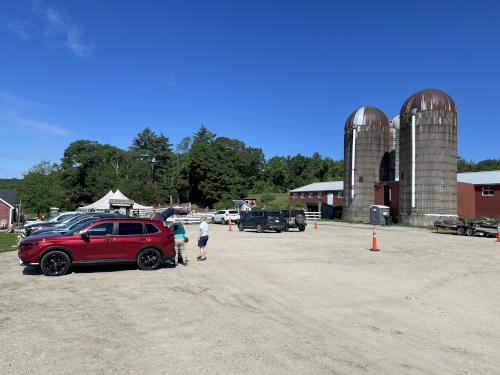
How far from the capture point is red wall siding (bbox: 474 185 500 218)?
44.4 meters

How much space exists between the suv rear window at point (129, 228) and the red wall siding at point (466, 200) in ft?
134

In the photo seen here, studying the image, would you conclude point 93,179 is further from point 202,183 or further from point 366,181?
point 366,181

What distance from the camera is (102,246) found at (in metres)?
12.3

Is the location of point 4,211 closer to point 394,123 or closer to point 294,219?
point 294,219

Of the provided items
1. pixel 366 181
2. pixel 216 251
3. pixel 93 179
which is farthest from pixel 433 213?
pixel 93 179

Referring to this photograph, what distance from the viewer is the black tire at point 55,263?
11719 millimetres

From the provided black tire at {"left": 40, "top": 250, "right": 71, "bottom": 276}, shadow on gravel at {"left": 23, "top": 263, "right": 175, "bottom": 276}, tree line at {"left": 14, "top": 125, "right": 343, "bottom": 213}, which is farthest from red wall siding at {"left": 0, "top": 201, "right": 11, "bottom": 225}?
black tire at {"left": 40, "top": 250, "right": 71, "bottom": 276}

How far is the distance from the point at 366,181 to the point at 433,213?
35.1 feet

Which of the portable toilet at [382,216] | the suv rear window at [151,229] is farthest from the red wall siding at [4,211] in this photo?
the suv rear window at [151,229]

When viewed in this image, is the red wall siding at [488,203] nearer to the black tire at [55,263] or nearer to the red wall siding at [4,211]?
the black tire at [55,263]

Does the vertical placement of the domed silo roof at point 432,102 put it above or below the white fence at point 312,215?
above

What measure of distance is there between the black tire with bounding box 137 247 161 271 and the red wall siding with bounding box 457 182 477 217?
40.3 m

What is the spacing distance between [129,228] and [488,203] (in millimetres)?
44380

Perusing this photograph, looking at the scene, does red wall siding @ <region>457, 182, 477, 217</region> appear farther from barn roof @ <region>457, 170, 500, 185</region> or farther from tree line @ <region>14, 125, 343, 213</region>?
tree line @ <region>14, 125, 343, 213</region>
